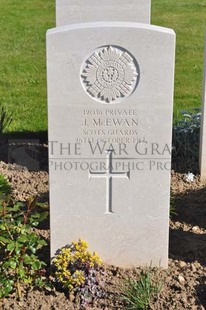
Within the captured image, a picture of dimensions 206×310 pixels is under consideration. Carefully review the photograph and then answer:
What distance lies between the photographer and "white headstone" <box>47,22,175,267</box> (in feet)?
12.3

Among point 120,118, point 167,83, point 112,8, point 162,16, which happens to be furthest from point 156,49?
point 162,16

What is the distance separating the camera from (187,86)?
29.5ft

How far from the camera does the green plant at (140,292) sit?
12.4 ft

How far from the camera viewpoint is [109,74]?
384 centimetres

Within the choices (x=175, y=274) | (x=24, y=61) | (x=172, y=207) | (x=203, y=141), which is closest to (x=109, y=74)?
(x=175, y=274)

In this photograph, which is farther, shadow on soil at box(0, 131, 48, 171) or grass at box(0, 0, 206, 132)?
grass at box(0, 0, 206, 132)

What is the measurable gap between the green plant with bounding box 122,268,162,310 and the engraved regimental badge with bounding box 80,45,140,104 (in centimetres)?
117

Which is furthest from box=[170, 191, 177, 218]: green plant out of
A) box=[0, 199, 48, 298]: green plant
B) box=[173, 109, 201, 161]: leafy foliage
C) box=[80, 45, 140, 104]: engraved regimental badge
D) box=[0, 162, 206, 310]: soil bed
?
box=[80, 45, 140, 104]: engraved regimental badge

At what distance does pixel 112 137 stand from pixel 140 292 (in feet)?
3.29

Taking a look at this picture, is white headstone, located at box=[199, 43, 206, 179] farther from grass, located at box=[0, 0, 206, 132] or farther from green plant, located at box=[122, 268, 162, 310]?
green plant, located at box=[122, 268, 162, 310]

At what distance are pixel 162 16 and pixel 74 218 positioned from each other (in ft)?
35.1

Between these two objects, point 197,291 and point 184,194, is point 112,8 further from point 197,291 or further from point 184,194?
point 197,291

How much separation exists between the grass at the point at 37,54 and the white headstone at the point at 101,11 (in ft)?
5.36

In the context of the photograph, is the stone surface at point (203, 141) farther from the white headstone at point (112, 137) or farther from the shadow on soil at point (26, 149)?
the white headstone at point (112, 137)
